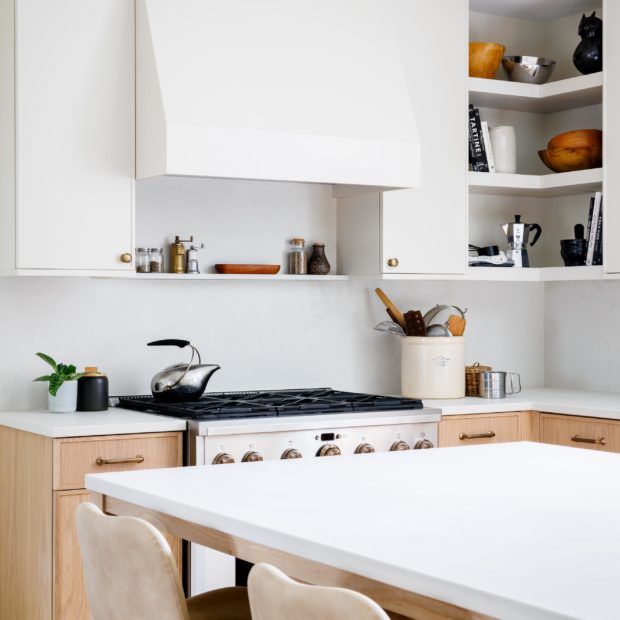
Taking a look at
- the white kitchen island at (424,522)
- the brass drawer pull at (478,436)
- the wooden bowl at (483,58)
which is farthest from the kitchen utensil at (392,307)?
the white kitchen island at (424,522)

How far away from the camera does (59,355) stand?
151 inches

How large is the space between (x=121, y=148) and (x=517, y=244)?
1944 mm

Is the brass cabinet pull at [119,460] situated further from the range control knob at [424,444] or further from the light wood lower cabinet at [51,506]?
the range control knob at [424,444]

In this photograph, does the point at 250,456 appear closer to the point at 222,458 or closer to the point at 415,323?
the point at 222,458

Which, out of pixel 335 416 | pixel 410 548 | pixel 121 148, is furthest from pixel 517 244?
pixel 410 548

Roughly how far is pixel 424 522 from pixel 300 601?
477 millimetres

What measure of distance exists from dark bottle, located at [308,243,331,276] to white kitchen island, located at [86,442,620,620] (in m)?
1.76

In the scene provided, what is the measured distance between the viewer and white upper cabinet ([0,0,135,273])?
3.46 metres

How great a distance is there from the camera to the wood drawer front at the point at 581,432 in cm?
389

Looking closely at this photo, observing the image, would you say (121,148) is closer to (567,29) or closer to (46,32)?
(46,32)

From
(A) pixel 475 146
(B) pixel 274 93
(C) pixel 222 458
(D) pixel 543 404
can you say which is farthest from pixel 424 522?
(A) pixel 475 146

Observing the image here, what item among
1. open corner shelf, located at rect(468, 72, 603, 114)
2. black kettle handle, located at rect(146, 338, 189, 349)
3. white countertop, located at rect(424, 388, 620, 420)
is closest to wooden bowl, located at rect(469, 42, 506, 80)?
open corner shelf, located at rect(468, 72, 603, 114)

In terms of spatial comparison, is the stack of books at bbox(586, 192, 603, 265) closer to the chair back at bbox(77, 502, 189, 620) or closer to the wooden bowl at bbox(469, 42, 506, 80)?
the wooden bowl at bbox(469, 42, 506, 80)

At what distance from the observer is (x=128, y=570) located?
1712 mm
